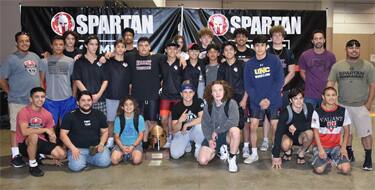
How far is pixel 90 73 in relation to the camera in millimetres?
5066

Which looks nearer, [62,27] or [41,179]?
[41,179]

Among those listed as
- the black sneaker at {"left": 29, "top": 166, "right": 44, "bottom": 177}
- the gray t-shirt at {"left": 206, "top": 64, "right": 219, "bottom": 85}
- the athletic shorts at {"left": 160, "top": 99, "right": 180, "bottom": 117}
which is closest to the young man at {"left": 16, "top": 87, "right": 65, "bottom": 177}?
the black sneaker at {"left": 29, "top": 166, "right": 44, "bottom": 177}

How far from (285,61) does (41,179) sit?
380 cm

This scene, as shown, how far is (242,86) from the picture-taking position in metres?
5.16

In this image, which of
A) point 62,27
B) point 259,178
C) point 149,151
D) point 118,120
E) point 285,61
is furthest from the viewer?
point 62,27

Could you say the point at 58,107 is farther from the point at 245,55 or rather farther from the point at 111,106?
the point at 245,55

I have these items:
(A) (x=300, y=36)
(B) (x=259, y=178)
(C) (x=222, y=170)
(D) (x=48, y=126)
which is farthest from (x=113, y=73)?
(A) (x=300, y=36)

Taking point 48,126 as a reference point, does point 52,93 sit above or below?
above

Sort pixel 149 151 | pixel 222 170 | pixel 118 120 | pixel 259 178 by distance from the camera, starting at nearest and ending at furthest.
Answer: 1. pixel 259 178
2. pixel 222 170
3. pixel 118 120
4. pixel 149 151

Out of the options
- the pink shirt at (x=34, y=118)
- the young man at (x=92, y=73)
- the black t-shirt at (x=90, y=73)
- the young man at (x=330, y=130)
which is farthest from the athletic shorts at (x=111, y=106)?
the young man at (x=330, y=130)

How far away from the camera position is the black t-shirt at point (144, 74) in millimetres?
5219

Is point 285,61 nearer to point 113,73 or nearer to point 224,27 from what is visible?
point 224,27

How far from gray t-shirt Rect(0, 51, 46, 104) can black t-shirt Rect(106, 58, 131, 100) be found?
101 cm

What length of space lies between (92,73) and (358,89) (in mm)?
3577
